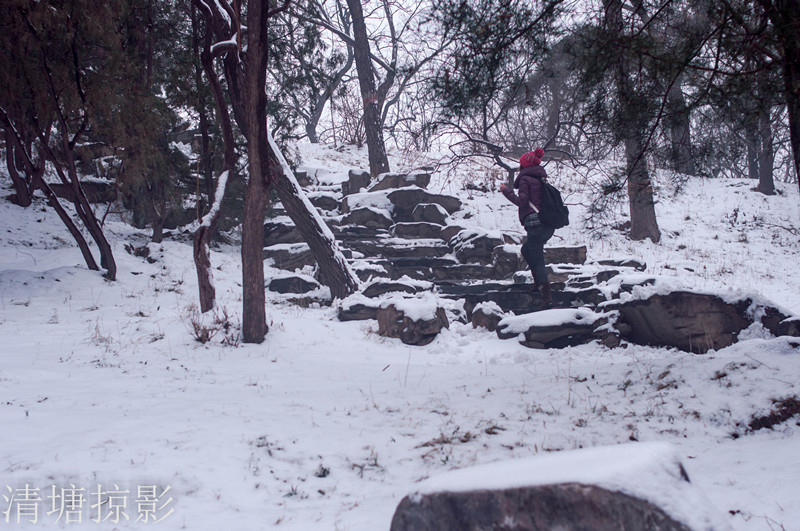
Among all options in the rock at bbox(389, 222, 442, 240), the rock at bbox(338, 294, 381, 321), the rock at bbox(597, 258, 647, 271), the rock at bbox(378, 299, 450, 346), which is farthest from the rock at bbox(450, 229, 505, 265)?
the rock at bbox(378, 299, 450, 346)

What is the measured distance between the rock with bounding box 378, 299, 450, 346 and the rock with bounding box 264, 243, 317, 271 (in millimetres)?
5064

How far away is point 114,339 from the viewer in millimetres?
6156

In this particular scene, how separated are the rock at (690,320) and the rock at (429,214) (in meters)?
7.92

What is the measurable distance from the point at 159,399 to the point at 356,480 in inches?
83.8

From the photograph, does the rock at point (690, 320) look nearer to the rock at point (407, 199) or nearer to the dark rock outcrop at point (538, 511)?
the dark rock outcrop at point (538, 511)

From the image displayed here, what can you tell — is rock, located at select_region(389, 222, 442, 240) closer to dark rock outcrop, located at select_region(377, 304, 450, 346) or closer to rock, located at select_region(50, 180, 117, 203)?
dark rock outcrop, located at select_region(377, 304, 450, 346)

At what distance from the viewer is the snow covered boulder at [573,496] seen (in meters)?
1.45

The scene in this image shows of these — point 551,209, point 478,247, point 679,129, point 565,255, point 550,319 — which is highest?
point 679,129

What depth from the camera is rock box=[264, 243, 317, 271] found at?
480 inches

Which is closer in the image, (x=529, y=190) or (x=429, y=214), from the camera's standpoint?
(x=529, y=190)

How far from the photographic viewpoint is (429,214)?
13938 mm

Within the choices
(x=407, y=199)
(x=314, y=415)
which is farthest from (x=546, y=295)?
(x=407, y=199)

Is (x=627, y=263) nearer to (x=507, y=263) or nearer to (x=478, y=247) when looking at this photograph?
(x=507, y=263)

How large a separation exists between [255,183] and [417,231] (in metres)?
7.56
